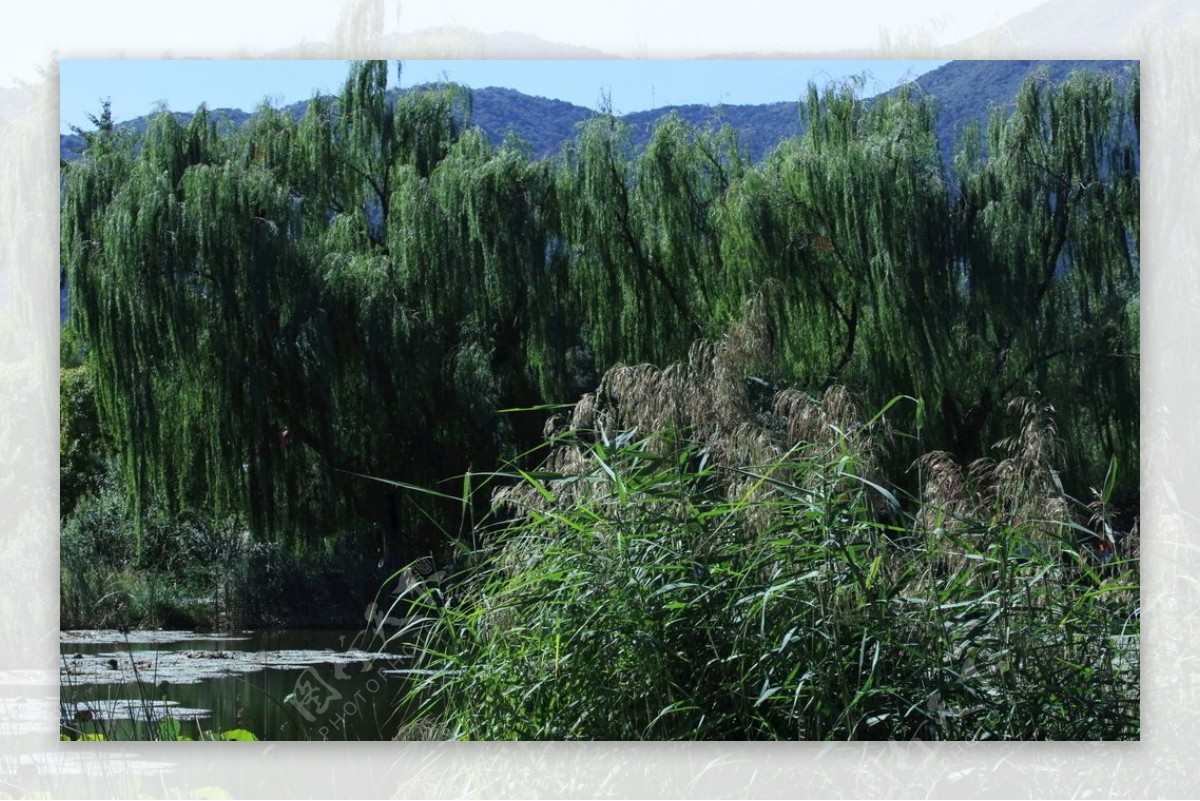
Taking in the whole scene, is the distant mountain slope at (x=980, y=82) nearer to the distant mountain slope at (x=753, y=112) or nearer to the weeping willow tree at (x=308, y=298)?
the distant mountain slope at (x=753, y=112)

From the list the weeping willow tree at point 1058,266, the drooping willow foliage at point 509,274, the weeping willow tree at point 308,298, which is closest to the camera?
the weeping willow tree at point 1058,266

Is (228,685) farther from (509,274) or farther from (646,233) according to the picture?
(646,233)

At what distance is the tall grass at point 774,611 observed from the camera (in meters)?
2.94

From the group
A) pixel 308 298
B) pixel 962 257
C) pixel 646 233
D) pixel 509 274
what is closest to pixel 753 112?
pixel 646 233

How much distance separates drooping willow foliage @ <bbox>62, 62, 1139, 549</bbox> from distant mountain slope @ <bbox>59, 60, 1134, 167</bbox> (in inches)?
2.6

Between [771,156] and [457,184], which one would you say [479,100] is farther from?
[771,156]

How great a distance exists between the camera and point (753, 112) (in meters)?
4.35

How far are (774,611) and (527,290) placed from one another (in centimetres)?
216

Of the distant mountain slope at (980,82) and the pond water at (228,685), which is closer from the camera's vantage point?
the pond water at (228,685)

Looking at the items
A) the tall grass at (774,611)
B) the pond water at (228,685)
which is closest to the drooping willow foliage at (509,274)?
the pond water at (228,685)

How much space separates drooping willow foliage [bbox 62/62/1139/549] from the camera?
4.32 meters

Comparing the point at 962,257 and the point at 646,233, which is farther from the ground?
the point at 646,233

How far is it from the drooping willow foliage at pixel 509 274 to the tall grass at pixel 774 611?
3.49ft

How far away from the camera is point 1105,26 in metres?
4.05
